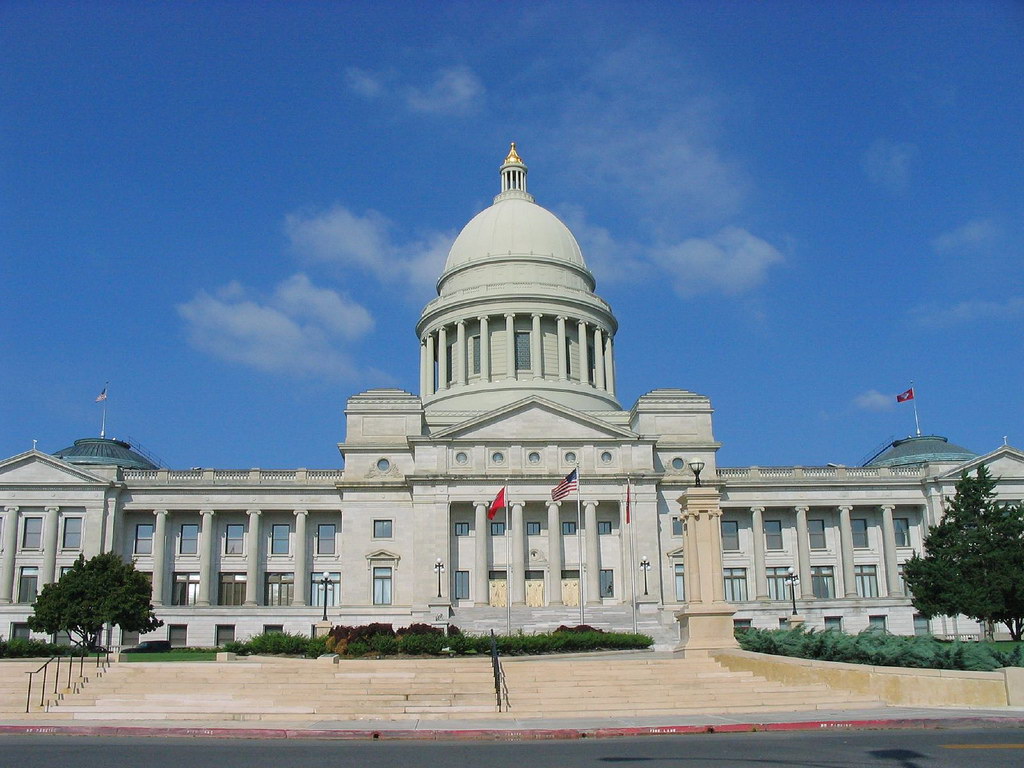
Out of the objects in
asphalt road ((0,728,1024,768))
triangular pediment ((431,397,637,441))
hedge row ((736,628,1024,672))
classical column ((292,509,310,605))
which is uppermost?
triangular pediment ((431,397,637,441))

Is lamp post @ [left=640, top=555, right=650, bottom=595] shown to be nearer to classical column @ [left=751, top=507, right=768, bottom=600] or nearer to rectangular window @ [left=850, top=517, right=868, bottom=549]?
classical column @ [left=751, top=507, right=768, bottom=600]

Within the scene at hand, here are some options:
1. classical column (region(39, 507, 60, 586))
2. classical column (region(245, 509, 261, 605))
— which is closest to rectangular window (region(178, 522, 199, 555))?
classical column (region(245, 509, 261, 605))

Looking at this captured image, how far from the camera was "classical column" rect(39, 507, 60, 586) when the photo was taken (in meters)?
66.2

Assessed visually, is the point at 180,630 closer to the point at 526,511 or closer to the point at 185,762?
the point at 526,511

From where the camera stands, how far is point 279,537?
70625 mm

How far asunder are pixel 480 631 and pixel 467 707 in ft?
107

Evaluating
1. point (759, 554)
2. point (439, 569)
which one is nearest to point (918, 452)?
point (759, 554)

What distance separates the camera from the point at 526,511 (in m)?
65.7

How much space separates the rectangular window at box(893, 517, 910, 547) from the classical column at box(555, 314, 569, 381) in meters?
26.3

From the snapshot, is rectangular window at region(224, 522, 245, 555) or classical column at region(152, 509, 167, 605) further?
rectangular window at region(224, 522, 245, 555)

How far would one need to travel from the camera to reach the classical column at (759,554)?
226 feet

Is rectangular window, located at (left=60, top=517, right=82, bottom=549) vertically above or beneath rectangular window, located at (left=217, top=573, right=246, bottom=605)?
above

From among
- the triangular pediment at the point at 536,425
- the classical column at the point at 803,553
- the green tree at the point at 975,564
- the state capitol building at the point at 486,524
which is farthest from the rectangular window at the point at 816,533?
the triangular pediment at the point at 536,425

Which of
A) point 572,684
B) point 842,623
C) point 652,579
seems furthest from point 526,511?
point 572,684
